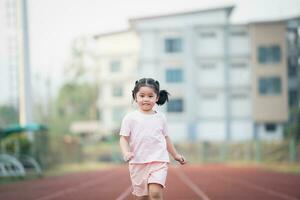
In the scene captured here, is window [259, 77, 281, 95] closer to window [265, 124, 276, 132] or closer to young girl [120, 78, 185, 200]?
window [265, 124, 276, 132]

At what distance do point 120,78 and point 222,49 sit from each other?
10612 mm

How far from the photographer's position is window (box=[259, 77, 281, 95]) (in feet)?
145

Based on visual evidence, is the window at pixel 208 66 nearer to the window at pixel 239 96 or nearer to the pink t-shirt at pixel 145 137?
the window at pixel 239 96

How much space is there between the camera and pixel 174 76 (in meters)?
45.6

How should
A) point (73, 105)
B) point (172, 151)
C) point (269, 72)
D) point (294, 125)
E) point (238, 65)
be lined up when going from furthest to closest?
point (73, 105), point (238, 65), point (269, 72), point (294, 125), point (172, 151)

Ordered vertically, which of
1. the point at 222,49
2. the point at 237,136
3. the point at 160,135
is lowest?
the point at 237,136

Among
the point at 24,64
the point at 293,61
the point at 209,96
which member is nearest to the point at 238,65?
the point at 209,96

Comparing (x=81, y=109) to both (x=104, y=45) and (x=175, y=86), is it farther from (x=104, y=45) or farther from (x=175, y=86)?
(x=175, y=86)

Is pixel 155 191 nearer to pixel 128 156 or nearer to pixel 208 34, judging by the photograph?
pixel 128 156

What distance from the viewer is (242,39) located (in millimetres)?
44781

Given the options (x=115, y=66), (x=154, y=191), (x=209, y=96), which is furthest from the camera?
(x=115, y=66)

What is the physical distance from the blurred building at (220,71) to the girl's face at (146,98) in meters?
40.0

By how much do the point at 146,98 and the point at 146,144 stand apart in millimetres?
400

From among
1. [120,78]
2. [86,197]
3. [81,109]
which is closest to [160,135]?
[86,197]
